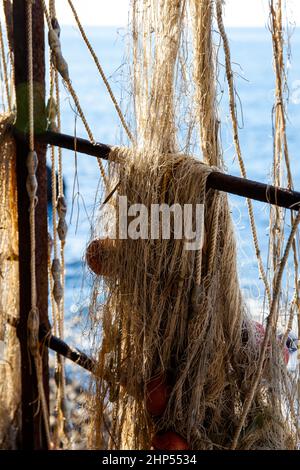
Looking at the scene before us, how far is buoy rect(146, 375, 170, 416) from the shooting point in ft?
4.09

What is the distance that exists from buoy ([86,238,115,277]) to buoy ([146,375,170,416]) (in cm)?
22

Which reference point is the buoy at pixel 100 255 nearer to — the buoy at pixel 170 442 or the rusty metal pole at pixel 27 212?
the rusty metal pole at pixel 27 212

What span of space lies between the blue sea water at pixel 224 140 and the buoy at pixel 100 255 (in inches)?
1.1

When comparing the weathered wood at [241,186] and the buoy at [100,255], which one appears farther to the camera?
the buoy at [100,255]

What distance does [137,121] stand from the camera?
131 centimetres

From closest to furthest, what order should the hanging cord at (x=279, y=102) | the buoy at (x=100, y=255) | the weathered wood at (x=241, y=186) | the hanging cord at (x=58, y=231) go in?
the weathered wood at (x=241, y=186), the hanging cord at (x=279, y=102), the buoy at (x=100, y=255), the hanging cord at (x=58, y=231)

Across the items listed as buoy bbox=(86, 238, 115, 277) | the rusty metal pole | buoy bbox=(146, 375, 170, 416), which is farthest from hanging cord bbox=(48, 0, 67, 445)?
buoy bbox=(146, 375, 170, 416)

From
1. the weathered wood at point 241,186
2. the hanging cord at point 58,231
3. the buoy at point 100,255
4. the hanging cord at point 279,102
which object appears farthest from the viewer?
the hanging cord at point 58,231

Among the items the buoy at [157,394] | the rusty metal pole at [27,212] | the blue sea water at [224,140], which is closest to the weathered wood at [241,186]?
the blue sea water at [224,140]

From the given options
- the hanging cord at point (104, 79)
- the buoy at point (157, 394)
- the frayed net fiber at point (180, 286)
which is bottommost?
the buoy at point (157, 394)

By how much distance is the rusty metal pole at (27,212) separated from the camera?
1385 millimetres

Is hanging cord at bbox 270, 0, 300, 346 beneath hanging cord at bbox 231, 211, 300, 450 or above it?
above

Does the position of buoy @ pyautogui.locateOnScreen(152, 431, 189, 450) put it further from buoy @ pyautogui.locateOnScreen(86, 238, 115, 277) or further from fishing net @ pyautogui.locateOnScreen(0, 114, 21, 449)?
fishing net @ pyautogui.locateOnScreen(0, 114, 21, 449)
